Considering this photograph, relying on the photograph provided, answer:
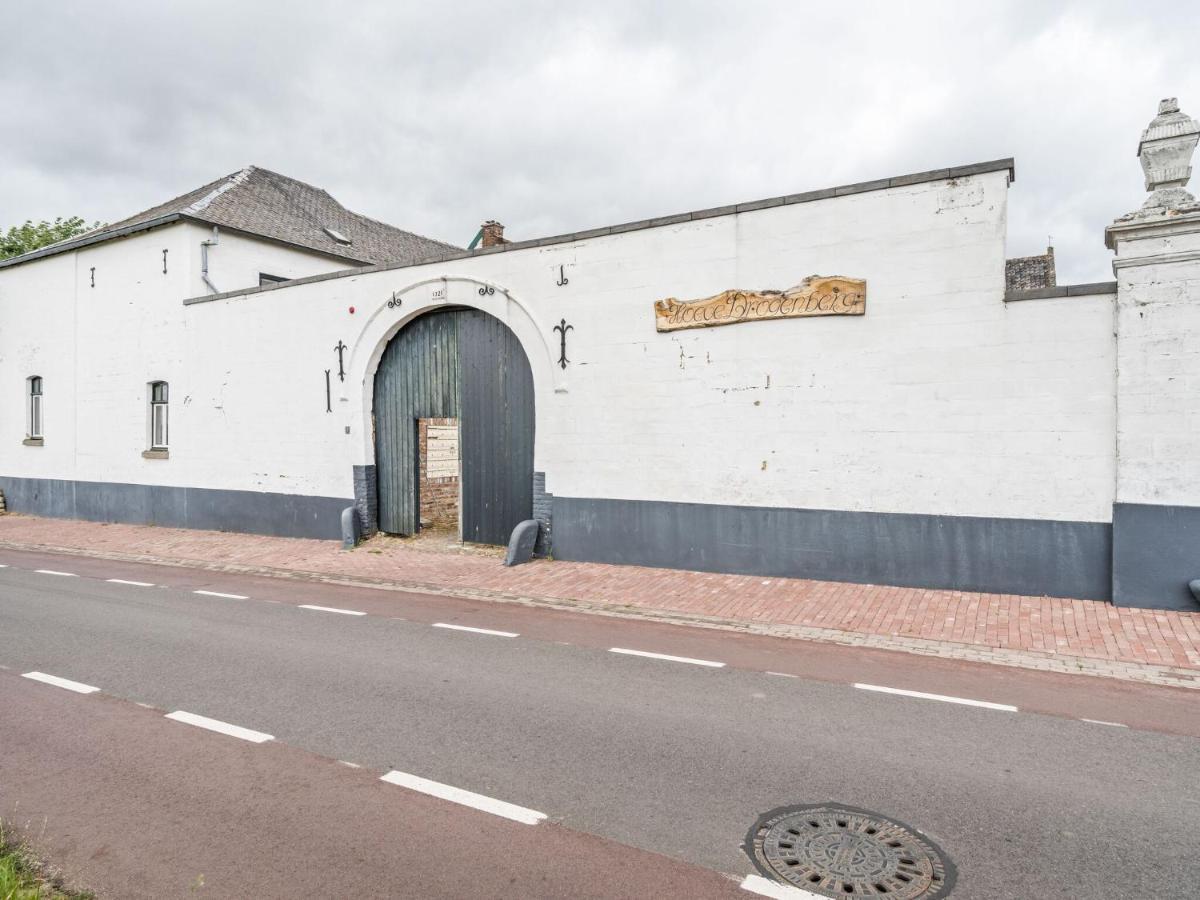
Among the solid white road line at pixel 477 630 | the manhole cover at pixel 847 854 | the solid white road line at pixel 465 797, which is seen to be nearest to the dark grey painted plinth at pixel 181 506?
the solid white road line at pixel 477 630

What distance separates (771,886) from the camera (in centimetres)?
321

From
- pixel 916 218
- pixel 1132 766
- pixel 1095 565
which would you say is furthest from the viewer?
pixel 916 218

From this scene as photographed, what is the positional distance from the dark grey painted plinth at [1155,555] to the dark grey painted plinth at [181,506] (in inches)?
480

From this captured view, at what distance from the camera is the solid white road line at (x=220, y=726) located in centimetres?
487

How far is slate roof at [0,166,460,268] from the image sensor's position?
18000 millimetres

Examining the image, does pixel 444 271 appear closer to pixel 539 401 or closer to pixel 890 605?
pixel 539 401

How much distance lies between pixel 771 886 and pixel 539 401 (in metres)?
9.39

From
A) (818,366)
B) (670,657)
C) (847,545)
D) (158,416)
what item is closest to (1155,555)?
(847,545)

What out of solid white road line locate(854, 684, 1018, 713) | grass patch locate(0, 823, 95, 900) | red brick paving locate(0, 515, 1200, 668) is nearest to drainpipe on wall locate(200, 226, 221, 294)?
red brick paving locate(0, 515, 1200, 668)

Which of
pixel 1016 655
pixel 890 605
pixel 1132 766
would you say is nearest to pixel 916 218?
pixel 890 605

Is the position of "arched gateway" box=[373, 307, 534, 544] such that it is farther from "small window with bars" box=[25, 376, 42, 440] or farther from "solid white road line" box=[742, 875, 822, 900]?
"small window with bars" box=[25, 376, 42, 440]

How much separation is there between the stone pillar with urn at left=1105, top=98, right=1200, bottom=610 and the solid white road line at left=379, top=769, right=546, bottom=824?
763 cm

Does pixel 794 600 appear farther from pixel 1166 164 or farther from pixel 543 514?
pixel 1166 164

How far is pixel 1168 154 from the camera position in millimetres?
8062
